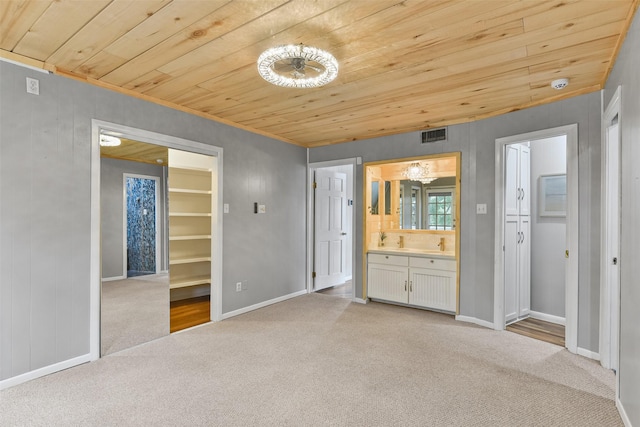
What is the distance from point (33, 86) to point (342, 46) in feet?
7.45

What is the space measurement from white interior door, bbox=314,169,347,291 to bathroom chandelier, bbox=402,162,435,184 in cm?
131

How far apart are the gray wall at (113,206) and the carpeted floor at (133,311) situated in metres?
0.19

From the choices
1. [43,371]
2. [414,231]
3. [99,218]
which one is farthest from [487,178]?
[43,371]

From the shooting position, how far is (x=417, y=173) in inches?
190

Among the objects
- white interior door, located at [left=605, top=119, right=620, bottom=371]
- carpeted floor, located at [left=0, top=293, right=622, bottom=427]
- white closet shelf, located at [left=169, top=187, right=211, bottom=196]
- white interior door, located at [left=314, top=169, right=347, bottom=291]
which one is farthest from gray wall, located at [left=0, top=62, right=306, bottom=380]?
white interior door, located at [left=605, top=119, right=620, bottom=371]

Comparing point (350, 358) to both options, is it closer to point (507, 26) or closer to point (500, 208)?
point (500, 208)

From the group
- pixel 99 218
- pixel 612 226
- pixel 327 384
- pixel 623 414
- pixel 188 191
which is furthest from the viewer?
pixel 188 191

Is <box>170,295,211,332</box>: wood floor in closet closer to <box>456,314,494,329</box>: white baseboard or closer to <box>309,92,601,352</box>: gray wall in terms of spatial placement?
<box>309,92,601,352</box>: gray wall

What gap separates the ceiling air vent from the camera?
4.09 m

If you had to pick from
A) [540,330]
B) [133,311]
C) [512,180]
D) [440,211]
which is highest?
[512,180]

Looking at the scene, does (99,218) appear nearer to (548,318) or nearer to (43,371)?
(43,371)

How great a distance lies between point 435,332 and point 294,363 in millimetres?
1606

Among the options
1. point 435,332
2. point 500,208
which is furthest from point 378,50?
point 435,332

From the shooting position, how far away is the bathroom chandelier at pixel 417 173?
4.73 metres
